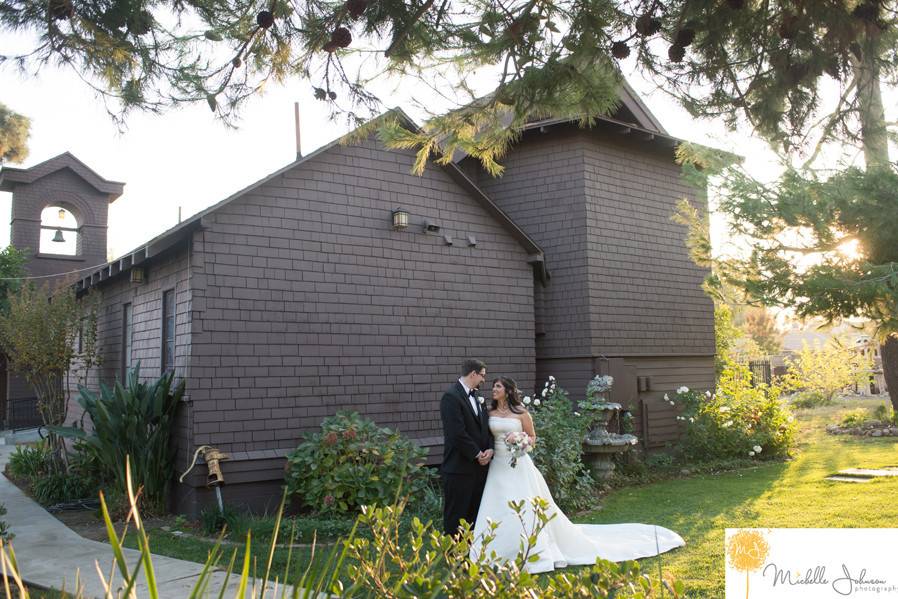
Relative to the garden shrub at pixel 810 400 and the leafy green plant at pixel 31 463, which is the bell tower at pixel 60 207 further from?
the garden shrub at pixel 810 400

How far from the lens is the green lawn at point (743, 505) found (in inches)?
253

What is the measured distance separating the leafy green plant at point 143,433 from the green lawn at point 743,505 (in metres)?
5.31

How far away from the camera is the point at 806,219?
7.68 m

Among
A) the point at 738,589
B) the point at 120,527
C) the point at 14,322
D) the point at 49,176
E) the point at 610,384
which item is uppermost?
the point at 49,176

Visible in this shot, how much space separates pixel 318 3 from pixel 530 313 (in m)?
7.21

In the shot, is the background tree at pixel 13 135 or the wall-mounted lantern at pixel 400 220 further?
the background tree at pixel 13 135

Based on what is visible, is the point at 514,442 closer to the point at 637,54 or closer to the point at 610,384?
the point at 637,54

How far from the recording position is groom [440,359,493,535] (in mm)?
6496

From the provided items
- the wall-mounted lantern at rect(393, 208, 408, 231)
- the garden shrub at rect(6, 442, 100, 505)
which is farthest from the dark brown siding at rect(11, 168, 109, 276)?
the wall-mounted lantern at rect(393, 208, 408, 231)

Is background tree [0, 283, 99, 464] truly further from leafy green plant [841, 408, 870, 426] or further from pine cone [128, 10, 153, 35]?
leafy green plant [841, 408, 870, 426]

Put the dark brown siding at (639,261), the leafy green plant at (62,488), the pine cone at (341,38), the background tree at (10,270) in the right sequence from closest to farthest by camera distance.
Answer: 1. the pine cone at (341,38)
2. the leafy green plant at (62,488)
3. the dark brown siding at (639,261)
4. the background tree at (10,270)

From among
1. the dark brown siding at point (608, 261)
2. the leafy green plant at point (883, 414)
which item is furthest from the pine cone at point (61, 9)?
the leafy green plant at point (883, 414)

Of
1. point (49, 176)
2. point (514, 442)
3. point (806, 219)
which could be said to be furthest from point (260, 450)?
point (49, 176)

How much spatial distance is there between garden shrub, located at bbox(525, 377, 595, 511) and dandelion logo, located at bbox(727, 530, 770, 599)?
6045 mm
